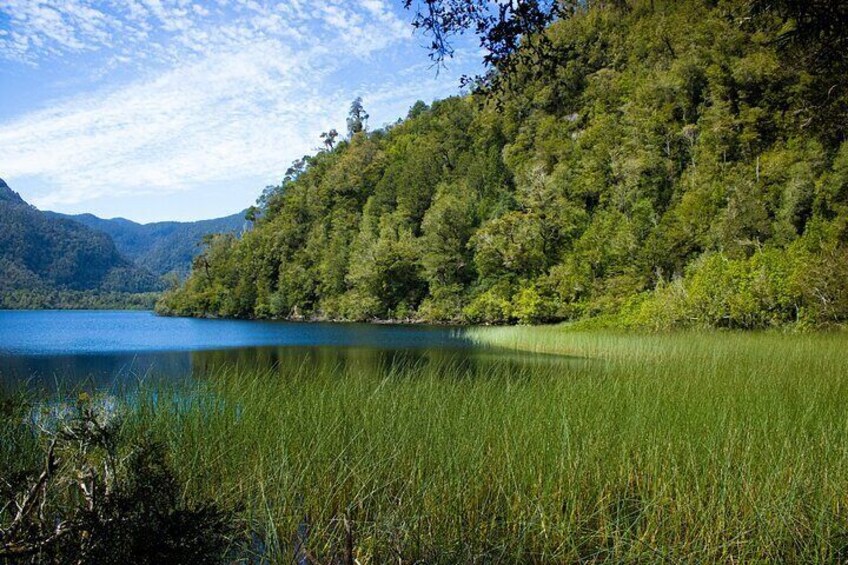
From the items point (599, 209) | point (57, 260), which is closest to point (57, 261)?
point (57, 260)

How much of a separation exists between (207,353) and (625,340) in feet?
50.2

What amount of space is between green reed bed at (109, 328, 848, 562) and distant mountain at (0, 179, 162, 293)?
144m

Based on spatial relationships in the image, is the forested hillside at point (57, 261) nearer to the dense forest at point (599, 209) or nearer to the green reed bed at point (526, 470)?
the dense forest at point (599, 209)

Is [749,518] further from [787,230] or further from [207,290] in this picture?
[207,290]

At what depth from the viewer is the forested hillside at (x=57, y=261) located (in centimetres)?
13162

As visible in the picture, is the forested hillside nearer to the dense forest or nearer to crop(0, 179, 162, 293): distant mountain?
crop(0, 179, 162, 293): distant mountain

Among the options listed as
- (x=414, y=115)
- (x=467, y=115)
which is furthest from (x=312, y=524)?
(x=414, y=115)

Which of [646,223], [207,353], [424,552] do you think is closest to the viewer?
[424,552]

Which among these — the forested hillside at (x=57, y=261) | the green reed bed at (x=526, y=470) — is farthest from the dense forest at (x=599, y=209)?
the forested hillside at (x=57, y=261)

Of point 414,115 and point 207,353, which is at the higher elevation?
point 414,115

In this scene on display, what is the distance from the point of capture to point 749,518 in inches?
121

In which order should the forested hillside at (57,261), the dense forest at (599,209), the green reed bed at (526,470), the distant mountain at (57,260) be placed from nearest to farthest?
the green reed bed at (526,470), the dense forest at (599,209), the forested hillside at (57,261), the distant mountain at (57,260)

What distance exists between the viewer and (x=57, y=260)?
484ft

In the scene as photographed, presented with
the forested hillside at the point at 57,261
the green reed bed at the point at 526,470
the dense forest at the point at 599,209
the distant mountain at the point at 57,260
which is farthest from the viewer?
the distant mountain at the point at 57,260
